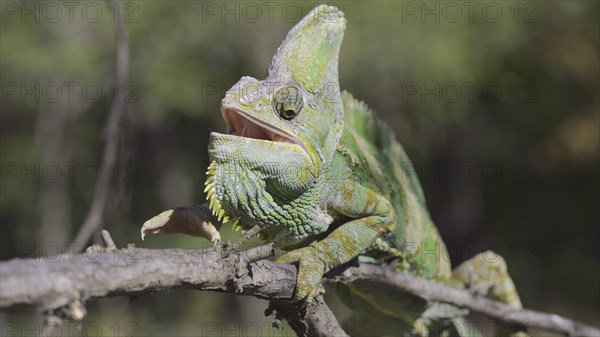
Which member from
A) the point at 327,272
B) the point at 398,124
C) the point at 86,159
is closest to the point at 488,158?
the point at 398,124

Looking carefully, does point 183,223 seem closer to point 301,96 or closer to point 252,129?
point 252,129

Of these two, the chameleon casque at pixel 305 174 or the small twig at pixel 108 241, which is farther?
the chameleon casque at pixel 305 174

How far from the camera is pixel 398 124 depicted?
11953mm

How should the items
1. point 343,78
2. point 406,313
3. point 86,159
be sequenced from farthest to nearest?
point 86,159 < point 343,78 < point 406,313

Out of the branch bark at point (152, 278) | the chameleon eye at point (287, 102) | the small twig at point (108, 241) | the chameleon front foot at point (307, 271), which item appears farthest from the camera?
the chameleon eye at point (287, 102)

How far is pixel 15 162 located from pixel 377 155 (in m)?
12.5

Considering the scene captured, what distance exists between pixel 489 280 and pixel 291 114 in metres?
1.96

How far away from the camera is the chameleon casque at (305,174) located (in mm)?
2367

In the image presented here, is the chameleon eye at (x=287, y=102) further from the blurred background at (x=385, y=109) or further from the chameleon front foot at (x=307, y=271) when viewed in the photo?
the blurred background at (x=385, y=109)

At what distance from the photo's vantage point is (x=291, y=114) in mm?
2477

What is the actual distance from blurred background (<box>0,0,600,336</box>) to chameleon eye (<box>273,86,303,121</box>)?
7.46m

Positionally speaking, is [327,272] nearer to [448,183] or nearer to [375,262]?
[375,262]

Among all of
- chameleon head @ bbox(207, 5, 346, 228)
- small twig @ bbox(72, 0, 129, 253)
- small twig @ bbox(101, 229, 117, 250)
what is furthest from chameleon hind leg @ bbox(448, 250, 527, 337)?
small twig @ bbox(101, 229, 117, 250)

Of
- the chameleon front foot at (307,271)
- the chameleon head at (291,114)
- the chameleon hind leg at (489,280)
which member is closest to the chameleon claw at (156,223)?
the chameleon head at (291,114)
